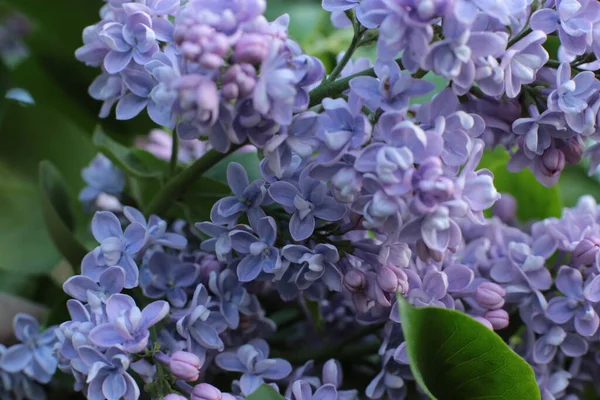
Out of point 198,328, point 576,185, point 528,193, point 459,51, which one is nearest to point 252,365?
point 198,328

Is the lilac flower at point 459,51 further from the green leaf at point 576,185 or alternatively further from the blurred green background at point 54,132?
the green leaf at point 576,185

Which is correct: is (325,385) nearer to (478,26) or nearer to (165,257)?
(165,257)

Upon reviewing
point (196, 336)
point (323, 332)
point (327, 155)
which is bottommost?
point (323, 332)

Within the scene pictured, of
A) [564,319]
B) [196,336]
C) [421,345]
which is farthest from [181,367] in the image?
[564,319]

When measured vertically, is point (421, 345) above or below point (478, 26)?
below

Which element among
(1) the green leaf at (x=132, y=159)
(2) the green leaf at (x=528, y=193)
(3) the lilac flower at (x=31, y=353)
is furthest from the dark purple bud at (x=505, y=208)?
(3) the lilac flower at (x=31, y=353)

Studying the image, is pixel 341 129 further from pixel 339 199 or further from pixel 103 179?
pixel 103 179

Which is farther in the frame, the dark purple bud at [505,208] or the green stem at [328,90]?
the dark purple bud at [505,208]

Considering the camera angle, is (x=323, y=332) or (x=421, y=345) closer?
(x=421, y=345)
